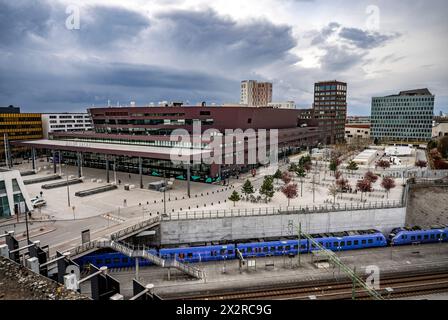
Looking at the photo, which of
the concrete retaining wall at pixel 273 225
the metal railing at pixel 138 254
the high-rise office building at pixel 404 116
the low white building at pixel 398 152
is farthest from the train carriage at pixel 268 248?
the high-rise office building at pixel 404 116

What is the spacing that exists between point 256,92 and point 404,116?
251 ft

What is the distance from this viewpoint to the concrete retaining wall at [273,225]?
109ft

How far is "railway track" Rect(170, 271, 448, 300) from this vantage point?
2391cm

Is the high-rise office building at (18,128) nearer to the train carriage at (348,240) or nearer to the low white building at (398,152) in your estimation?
the train carriage at (348,240)

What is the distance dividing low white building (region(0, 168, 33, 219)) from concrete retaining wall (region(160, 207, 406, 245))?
18.4 metres

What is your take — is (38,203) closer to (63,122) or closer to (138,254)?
(138,254)

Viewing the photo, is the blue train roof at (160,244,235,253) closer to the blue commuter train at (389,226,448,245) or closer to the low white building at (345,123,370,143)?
the blue commuter train at (389,226,448,245)

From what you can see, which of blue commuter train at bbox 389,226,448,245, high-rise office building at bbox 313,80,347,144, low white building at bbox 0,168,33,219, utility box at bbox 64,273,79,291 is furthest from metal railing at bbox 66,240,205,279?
high-rise office building at bbox 313,80,347,144

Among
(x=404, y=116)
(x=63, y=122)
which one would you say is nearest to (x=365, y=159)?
(x=404, y=116)

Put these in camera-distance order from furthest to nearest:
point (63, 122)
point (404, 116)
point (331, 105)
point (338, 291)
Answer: point (331, 105) < point (404, 116) < point (63, 122) < point (338, 291)

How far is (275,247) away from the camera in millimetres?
31250

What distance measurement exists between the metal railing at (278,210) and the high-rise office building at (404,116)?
94.4 meters
